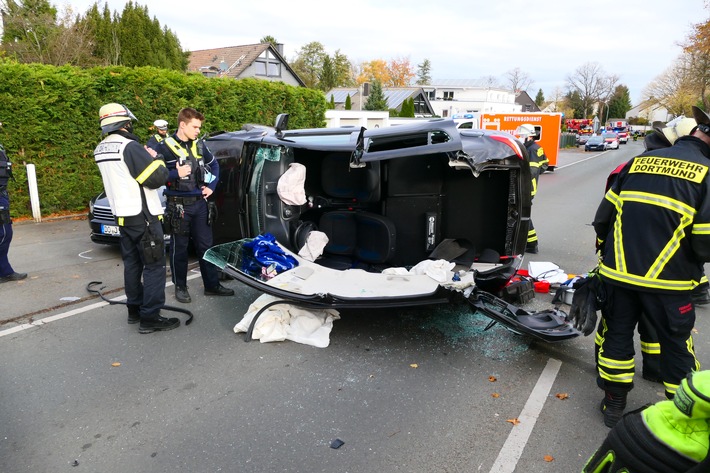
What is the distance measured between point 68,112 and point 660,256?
10253 mm

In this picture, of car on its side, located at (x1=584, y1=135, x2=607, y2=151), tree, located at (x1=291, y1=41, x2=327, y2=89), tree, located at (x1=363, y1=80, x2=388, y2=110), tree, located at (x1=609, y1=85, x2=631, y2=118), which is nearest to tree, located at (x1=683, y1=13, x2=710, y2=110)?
car on its side, located at (x1=584, y1=135, x2=607, y2=151)

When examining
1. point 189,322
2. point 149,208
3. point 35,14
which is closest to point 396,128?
point 149,208

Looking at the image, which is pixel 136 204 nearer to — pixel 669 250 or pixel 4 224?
pixel 4 224

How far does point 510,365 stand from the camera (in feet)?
13.0

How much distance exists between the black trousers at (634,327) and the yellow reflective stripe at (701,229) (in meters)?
0.37

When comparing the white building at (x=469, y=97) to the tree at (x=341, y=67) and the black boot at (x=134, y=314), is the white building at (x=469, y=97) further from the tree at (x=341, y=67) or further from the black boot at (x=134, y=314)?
the black boot at (x=134, y=314)

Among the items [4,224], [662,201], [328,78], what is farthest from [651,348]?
[328,78]

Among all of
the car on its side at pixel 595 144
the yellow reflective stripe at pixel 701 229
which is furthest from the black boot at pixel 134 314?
the car on its side at pixel 595 144

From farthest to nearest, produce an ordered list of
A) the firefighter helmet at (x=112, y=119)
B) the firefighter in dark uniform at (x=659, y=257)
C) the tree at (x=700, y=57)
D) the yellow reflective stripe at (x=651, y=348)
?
the tree at (x=700, y=57), the firefighter helmet at (x=112, y=119), the yellow reflective stripe at (x=651, y=348), the firefighter in dark uniform at (x=659, y=257)

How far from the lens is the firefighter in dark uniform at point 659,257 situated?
2904 mm

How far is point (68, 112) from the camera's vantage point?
31.9 ft

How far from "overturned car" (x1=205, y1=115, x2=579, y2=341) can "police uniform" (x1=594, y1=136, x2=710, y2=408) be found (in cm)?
87

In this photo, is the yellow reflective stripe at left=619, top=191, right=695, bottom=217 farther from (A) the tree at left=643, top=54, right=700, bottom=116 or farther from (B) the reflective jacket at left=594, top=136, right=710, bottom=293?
(A) the tree at left=643, top=54, right=700, bottom=116

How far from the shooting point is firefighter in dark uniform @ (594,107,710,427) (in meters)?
2.90
